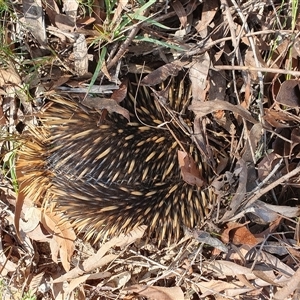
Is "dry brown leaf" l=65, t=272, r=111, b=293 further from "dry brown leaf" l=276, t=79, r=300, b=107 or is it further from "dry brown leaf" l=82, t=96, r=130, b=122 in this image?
"dry brown leaf" l=276, t=79, r=300, b=107

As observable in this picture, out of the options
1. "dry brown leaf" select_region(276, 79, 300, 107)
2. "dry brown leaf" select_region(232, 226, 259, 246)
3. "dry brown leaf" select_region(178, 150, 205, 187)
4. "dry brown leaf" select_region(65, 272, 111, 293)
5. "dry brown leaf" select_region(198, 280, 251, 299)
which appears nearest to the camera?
"dry brown leaf" select_region(276, 79, 300, 107)

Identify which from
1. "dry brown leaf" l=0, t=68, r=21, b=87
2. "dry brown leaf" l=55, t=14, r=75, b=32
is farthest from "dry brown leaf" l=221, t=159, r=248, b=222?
"dry brown leaf" l=0, t=68, r=21, b=87

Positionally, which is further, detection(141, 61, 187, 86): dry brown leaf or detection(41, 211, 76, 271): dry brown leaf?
detection(41, 211, 76, 271): dry brown leaf

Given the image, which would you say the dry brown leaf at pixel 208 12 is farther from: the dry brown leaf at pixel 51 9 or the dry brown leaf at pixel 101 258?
the dry brown leaf at pixel 101 258

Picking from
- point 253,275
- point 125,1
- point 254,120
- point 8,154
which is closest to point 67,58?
point 125,1

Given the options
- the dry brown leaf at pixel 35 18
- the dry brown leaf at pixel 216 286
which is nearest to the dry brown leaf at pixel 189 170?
the dry brown leaf at pixel 216 286

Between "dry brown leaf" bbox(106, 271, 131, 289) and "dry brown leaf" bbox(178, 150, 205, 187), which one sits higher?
"dry brown leaf" bbox(178, 150, 205, 187)

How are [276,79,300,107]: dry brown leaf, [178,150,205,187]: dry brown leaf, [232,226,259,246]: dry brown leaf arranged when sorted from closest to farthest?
1. [276,79,300,107]: dry brown leaf
2. [178,150,205,187]: dry brown leaf
3. [232,226,259,246]: dry brown leaf

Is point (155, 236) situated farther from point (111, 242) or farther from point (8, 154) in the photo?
point (8, 154)
